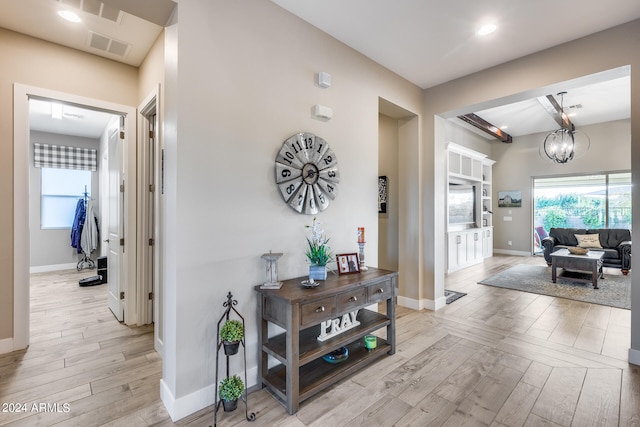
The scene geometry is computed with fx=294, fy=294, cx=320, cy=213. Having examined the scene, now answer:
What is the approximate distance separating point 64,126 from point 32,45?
3.71 meters

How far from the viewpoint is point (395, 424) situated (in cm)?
177

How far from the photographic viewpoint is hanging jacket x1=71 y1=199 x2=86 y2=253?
6180 millimetres

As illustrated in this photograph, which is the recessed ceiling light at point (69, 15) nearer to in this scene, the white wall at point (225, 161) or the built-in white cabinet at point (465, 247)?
the white wall at point (225, 161)

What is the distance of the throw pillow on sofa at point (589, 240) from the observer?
6176mm

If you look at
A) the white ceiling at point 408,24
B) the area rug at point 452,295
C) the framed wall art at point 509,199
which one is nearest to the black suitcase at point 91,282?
the white ceiling at point 408,24

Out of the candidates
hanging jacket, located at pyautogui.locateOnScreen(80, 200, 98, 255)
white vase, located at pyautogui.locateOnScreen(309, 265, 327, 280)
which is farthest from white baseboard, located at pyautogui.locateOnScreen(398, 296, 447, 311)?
hanging jacket, located at pyautogui.locateOnScreen(80, 200, 98, 255)

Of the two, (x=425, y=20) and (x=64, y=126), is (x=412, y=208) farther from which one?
(x=64, y=126)

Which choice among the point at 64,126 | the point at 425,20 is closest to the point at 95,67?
the point at 425,20

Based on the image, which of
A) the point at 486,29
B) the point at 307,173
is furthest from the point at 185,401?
the point at 486,29

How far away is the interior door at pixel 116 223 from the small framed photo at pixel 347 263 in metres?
2.40

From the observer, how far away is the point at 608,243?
6.18m

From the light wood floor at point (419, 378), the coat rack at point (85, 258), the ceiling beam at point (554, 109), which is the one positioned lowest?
the light wood floor at point (419, 378)

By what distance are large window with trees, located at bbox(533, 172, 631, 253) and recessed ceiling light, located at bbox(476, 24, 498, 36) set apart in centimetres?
682

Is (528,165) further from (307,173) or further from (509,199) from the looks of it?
(307,173)
